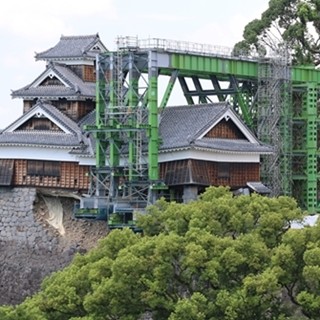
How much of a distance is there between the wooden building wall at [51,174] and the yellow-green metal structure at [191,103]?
1688mm

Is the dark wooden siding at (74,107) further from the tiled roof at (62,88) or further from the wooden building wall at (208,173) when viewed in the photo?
the wooden building wall at (208,173)

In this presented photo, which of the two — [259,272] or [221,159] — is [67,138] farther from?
[259,272]

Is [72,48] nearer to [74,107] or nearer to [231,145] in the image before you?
[74,107]

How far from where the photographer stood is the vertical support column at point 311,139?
62.0 m

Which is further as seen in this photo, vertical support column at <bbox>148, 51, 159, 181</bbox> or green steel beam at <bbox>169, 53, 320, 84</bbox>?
green steel beam at <bbox>169, 53, 320, 84</bbox>

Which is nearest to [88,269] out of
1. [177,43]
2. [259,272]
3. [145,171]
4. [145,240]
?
[145,240]

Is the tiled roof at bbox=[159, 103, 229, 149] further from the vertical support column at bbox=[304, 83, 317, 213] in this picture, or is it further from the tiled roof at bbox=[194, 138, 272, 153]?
the vertical support column at bbox=[304, 83, 317, 213]

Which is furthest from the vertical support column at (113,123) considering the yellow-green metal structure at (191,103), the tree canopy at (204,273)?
the tree canopy at (204,273)

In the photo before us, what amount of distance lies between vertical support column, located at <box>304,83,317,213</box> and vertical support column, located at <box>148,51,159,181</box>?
9967 mm

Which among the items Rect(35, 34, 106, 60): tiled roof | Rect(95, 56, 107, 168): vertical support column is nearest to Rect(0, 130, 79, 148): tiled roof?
Rect(95, 56, 107, 168): vertical support column

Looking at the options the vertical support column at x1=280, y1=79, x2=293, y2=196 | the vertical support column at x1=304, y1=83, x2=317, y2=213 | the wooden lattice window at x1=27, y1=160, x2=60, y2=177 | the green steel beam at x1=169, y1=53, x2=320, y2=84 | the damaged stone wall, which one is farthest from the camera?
the vertical support column at x1=304, y1=83, x2=317, y2=213

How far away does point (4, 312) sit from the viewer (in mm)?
38531

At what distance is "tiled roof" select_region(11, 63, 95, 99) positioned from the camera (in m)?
59.5

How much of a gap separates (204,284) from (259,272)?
5.26ft
